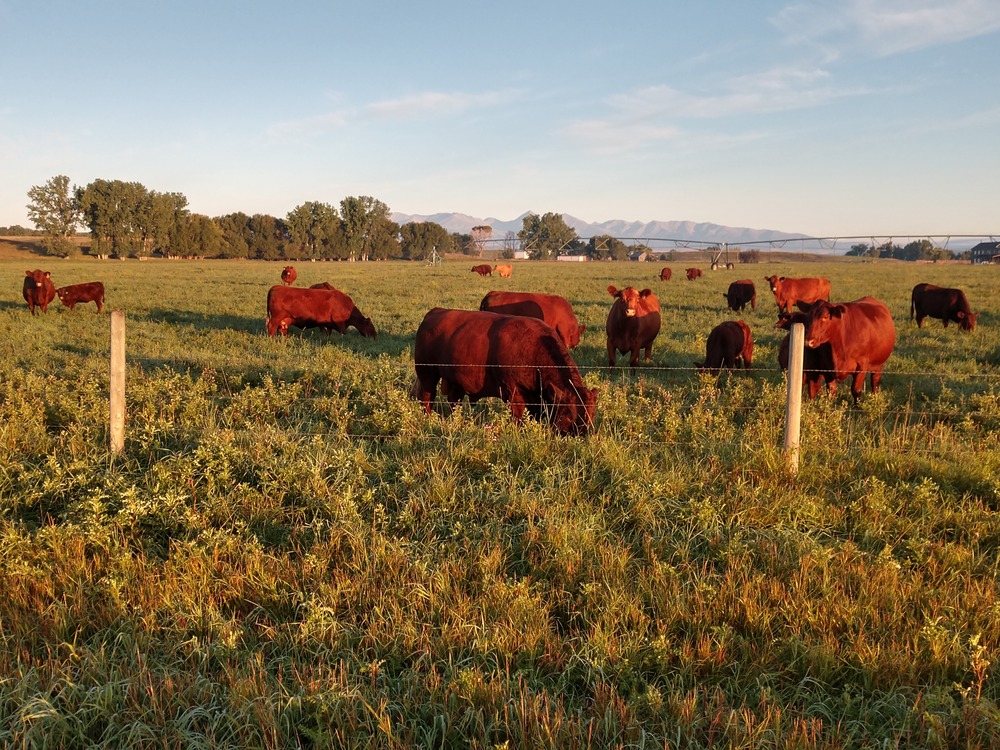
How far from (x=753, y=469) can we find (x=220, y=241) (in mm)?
88893

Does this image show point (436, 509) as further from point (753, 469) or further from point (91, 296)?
point (91, 296)

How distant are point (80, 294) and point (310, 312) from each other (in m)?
10.3

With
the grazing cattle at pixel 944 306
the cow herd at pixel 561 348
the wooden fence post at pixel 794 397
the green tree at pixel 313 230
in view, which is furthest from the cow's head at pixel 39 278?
the green tree at pixel 313 230

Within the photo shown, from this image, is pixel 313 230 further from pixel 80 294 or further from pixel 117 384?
pixel 117 384

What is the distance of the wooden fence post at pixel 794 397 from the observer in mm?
5289

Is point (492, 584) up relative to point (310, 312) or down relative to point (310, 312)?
down

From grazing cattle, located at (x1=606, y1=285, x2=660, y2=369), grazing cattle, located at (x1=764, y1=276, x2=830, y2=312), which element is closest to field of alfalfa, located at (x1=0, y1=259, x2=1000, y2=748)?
grazing cattle, located at (x1=606, y1=285, x2=660, y2=369)

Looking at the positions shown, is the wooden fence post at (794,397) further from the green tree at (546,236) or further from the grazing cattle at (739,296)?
the green tree at (546,236)

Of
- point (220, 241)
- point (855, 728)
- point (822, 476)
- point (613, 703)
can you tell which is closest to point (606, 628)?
point (613, 703)

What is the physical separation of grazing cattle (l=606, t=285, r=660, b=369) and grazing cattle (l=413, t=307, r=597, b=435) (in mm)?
4347

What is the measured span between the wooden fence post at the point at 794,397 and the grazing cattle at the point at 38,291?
21240mm

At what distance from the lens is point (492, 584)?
356cm

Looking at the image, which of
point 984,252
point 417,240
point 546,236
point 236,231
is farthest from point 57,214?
point 984,252

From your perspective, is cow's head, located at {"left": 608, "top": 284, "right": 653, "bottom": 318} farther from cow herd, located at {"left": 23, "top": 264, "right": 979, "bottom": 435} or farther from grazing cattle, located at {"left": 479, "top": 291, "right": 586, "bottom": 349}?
grazing cattle, located at {"left": 479, "top": 291, "right": 586, "bottom": 349}
